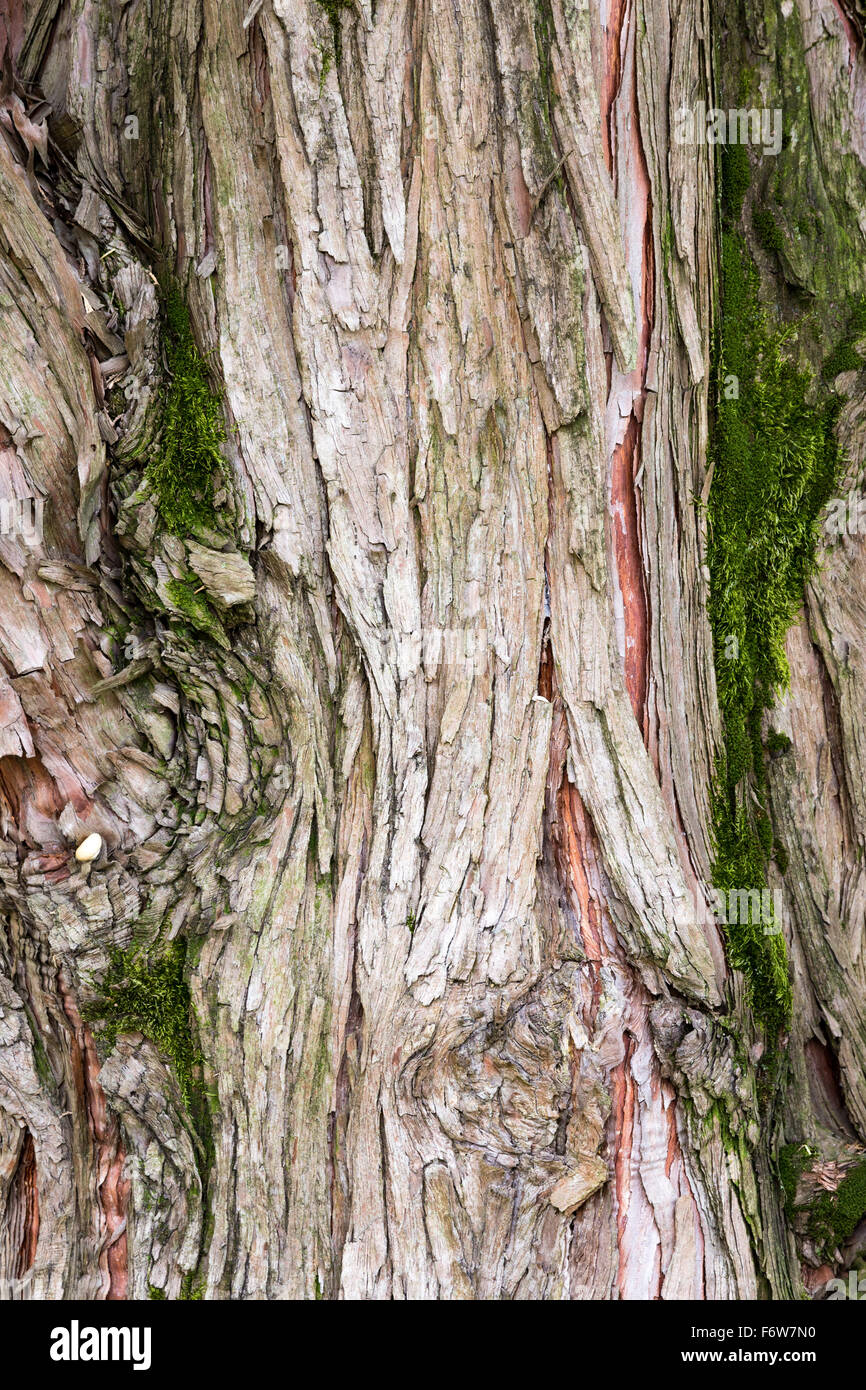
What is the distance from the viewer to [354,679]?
1.90m

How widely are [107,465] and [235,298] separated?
0.46 m

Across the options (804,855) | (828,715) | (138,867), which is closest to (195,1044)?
(138,867)

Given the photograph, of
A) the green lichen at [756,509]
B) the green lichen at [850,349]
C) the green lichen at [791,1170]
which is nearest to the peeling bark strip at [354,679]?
the green lichen at [791,1170]

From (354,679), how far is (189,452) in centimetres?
61

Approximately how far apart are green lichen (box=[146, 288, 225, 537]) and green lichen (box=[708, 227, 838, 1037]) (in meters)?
1.21

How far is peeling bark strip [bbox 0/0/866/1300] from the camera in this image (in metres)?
1.81

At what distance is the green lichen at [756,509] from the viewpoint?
7.29ft

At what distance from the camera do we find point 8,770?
1.88 metres

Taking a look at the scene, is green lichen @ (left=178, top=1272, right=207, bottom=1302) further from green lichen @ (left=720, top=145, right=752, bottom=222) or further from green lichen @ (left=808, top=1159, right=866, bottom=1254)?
green lichen @ (left=720, top=145, right=752, bottom=222)
